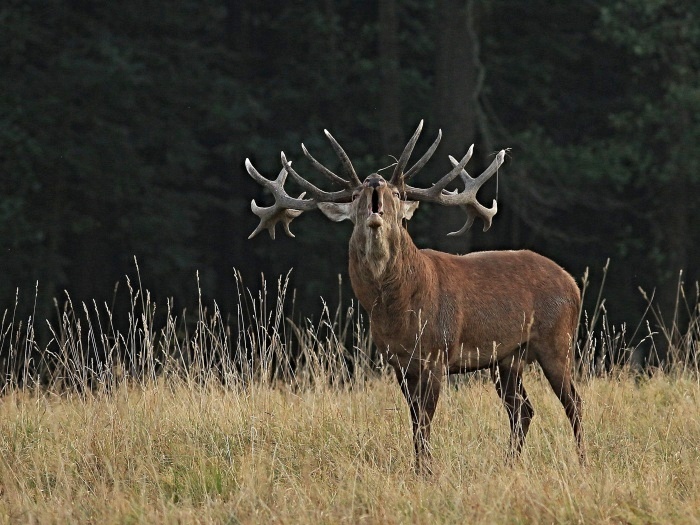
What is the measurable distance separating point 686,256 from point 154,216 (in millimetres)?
8916

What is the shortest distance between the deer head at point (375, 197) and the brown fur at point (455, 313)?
0.02 m

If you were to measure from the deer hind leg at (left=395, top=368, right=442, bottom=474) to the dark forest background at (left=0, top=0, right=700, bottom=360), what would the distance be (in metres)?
11.1

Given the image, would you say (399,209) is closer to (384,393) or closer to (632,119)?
(384,393)

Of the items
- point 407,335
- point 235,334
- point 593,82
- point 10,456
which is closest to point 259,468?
point 407,335

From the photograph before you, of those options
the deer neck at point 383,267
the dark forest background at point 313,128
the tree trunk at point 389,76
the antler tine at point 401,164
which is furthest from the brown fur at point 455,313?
the tree trunk at point 389,76

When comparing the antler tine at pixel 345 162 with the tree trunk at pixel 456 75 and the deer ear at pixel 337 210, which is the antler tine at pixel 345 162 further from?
the tree trunk at pixel 456 75

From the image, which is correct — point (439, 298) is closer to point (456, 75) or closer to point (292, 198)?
point (292, 198)

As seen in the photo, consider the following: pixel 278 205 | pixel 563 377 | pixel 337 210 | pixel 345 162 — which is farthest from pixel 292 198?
pixel 563 377

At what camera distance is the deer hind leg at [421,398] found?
743 cm

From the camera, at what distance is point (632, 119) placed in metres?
20.7

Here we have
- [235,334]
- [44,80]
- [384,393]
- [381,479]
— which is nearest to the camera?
[381,479]

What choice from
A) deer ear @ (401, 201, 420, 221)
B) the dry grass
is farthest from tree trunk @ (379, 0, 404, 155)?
deer ear @ (401, 201, 420, 221)

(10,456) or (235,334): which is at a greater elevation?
(10,456)

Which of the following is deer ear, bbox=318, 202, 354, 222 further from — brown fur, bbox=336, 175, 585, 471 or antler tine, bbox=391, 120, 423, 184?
antler tine, bbox=391, 120, 423, 184
